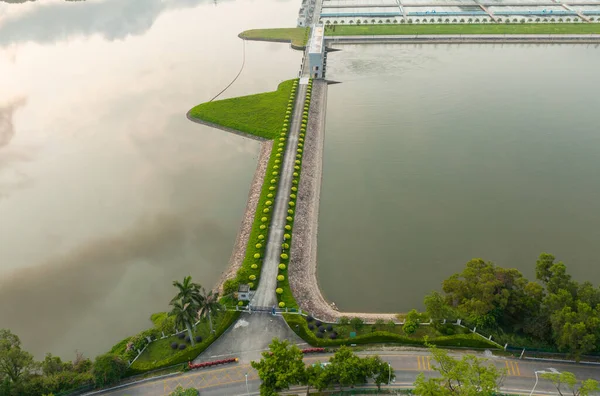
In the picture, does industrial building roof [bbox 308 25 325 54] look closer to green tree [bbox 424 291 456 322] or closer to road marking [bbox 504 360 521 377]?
green tree [bbox 424 291 456 322]

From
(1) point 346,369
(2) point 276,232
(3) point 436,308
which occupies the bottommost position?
(1) point 346,369

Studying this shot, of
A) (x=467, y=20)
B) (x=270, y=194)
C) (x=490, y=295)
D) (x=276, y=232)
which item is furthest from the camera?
(x=467, y=20)

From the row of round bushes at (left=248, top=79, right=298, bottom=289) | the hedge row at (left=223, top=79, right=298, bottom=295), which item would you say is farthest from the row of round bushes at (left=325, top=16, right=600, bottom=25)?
the hedge row at (left=223, top=79, right=298, bottom=295)

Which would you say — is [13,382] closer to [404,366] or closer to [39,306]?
[39,306]

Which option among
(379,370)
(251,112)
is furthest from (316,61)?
(379,370)

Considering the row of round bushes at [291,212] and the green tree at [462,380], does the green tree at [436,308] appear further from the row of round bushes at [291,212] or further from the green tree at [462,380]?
the row of round bushes at [291,212]

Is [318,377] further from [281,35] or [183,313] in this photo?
[281,35]

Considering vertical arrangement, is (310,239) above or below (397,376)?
above
